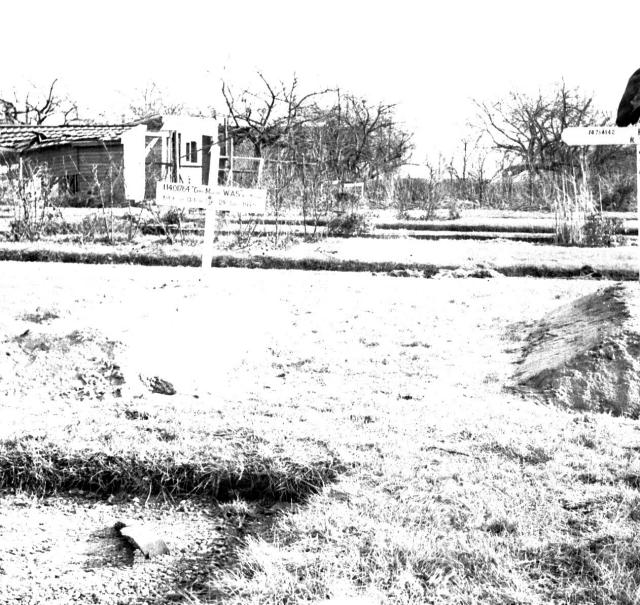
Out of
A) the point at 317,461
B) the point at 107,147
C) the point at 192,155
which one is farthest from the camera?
the point at 192,155

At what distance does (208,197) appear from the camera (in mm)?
6914

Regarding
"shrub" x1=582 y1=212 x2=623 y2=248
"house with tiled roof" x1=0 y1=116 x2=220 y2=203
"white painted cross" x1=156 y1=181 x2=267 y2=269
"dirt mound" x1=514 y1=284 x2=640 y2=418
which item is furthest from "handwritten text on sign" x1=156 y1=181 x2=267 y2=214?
"house with tiled roof" x1=0 y1=116 x2=220 y2=203

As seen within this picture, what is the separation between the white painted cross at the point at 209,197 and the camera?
22.1 feet

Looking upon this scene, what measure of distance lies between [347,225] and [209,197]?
31.5 ft

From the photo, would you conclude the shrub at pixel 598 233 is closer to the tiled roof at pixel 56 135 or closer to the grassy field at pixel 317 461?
the grassy field at pixel 317 461

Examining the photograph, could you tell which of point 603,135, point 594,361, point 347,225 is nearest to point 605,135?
point 603,135

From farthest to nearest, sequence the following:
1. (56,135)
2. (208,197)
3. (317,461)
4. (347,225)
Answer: (56,135) → (347,225) → (208,197) → (317,461)

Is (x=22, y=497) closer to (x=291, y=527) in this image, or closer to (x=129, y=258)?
(x=291, y=527)

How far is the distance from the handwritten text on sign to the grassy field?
1.24m

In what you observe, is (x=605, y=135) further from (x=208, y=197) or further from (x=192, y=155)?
(x=192, y=155)

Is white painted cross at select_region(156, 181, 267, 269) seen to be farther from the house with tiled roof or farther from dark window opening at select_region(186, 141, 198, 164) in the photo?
dark window opening at select_region(186, 141, 198, 164)

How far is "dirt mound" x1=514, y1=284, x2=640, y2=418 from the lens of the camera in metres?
4.21

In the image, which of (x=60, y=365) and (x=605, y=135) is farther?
(x=605, y=135)

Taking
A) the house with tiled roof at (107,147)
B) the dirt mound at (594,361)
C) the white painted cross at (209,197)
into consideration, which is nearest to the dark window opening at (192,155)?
the house with tiled roof at (107,147)
